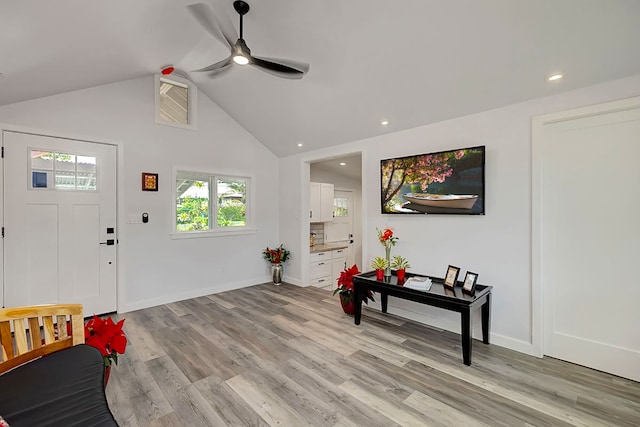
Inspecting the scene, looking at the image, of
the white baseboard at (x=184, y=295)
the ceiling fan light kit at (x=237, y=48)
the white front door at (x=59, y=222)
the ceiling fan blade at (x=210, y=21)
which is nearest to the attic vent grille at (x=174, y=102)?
the white front door at (x=59, y=222)

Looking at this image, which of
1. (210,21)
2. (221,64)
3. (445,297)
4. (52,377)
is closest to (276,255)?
(445,297)

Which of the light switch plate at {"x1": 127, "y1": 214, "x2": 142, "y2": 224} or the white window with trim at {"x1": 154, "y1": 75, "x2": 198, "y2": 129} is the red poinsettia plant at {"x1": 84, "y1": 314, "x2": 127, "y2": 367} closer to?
the light switch plate at {"x1": 127, "y1": 214, "x2": 142, "y2": 224}

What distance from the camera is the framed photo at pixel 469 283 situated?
9.02 feet

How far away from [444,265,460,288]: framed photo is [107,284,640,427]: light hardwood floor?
63 centimetres

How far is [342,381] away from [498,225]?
216cm

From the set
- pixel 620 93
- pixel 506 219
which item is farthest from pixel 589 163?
pixel 506 219

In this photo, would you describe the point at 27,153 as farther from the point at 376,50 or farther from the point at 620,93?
the point at 620,93

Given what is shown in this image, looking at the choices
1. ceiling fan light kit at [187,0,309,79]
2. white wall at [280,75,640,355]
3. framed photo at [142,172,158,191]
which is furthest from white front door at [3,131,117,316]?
white wall at [280,75,640,355]

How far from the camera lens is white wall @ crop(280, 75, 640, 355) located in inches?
107

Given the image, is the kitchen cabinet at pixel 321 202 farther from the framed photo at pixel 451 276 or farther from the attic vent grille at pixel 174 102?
the framed photo at pixel 451 276

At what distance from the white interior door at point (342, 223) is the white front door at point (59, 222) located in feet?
13.6

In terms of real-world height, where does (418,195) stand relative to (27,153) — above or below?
below

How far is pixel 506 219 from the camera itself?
9.34 ft

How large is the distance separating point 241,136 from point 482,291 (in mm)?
4420
